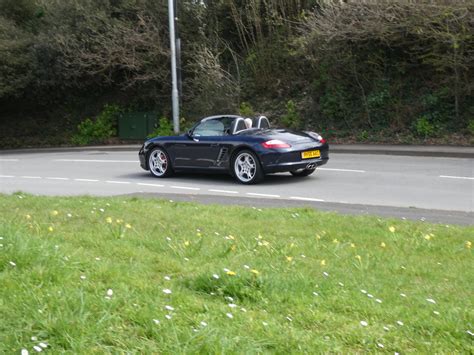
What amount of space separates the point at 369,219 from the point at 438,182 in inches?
230

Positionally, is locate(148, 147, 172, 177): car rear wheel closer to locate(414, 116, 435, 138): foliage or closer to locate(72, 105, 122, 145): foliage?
locate(414, 116, 435, 138): foliage

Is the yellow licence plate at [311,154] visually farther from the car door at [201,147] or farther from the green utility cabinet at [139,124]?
the green utility cabinet at [139,124]

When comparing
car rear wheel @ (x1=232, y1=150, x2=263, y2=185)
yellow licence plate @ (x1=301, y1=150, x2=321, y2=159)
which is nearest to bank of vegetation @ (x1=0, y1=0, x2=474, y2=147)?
yellow licence plate @ (x1=301, y1=150, x2=321, y2=159)

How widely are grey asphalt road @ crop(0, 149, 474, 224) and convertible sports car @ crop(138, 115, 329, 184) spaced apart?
13.2 inches

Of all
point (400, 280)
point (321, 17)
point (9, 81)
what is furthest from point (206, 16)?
point (400, 280)

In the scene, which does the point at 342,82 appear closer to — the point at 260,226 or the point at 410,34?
the point at 410,34

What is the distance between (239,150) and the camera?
47.2 ft

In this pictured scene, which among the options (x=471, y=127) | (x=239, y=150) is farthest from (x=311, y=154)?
(x=471, y=127)

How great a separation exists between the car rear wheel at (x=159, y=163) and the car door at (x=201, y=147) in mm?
322

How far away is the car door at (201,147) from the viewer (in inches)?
583

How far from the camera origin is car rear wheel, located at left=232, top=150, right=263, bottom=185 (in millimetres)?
Answer: 14086

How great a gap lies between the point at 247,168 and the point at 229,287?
9760 millimetres

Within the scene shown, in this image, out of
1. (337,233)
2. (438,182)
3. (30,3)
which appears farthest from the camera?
(30,3)

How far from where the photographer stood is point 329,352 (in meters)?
3.63
